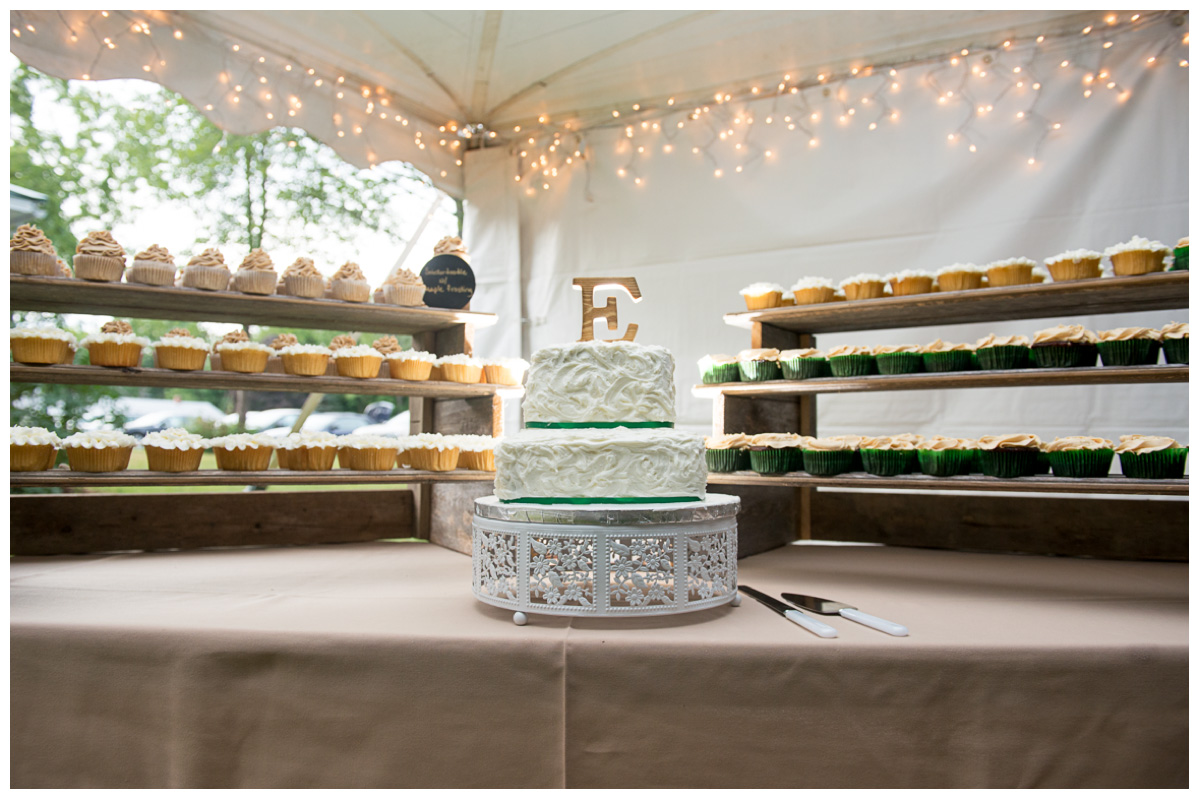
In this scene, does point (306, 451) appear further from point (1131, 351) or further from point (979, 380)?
point (1131, 351)

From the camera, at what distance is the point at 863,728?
2076 mm

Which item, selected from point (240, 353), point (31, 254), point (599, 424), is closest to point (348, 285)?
point (240, 353)

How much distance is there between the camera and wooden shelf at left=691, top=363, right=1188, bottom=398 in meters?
3.01

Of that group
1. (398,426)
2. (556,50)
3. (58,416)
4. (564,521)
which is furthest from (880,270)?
(58,416)

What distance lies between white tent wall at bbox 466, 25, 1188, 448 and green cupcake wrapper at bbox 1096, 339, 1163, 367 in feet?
3.45

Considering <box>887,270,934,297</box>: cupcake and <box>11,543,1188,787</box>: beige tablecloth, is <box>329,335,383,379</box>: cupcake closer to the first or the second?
<box>11,543,1188,787</box>: beige tablecloth

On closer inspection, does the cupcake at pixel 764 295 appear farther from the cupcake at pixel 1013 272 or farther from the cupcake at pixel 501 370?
the cupcake at pixel 501 370

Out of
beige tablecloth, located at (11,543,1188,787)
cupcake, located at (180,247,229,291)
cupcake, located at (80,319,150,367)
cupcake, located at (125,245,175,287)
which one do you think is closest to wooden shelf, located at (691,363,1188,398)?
beige tablecloth, located at (11,543,1188,787)

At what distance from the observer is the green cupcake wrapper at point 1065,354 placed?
327 centimetres

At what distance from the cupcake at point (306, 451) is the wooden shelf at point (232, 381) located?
0.27 m

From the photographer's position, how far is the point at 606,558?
2.41 meters

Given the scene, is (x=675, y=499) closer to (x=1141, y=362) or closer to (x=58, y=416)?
(x=1141, y=362)

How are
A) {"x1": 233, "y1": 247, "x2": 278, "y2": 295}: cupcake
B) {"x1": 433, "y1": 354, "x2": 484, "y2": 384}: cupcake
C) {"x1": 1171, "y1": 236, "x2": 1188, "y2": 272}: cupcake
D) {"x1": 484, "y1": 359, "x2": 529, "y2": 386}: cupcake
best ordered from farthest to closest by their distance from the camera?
{"x1": 484, "y1": 359, "x2": 529, "y2": 386}: cupcake → {"x1": 433, "y1": 354, "x2": 484, "y2": 384}: cupcake → {"x1": 233, "y1": 247, "x2": 278, "y2": 295}: cupcake → {"x1": 1171, "y1": 236, "x2": 1188, "y2": 272}: cupcake

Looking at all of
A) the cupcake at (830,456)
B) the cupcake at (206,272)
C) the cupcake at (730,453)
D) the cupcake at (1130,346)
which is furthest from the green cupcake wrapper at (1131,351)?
the cupcake at (206,272)
